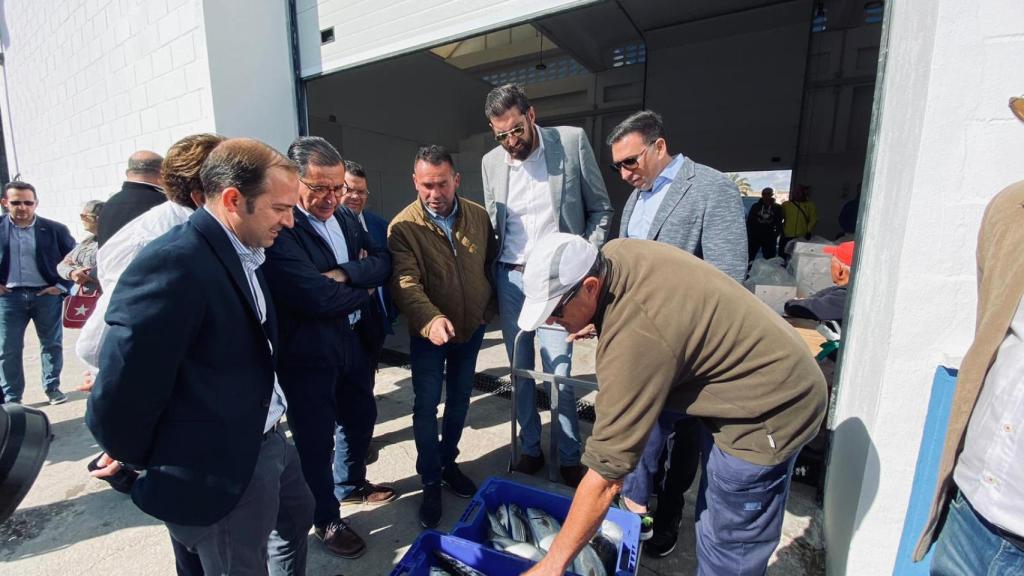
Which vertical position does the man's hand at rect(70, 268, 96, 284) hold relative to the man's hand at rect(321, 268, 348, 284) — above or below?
below

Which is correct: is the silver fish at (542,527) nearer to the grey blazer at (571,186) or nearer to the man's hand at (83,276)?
the grey blazer at (571,186)

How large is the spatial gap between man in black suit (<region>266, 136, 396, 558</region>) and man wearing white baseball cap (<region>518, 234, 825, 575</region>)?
1070 millimetres

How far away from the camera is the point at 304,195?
6.79 ft

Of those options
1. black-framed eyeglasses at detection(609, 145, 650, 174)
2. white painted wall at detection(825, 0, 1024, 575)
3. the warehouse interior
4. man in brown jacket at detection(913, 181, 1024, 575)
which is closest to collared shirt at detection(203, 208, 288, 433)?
black-framed eyeglasses at detection(609, 145, 650, 174)

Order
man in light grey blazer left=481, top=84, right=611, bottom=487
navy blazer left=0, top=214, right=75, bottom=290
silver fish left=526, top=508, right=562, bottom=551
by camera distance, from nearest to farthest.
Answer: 1. silver fish left=526, top=508, right=562, bottom=551
2. man in light grey blazer left=481, top=84, right=611, bottom=487
3. navy blazer left=0, top=214, right=75, bottom=290

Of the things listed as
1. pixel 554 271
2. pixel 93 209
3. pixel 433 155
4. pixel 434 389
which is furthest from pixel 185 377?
pixel 93 209

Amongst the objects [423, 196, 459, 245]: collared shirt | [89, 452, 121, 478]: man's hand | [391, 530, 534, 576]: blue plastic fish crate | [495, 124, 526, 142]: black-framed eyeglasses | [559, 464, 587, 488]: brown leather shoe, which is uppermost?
[495, 124, 526, 142]: black-framed eyeglasses

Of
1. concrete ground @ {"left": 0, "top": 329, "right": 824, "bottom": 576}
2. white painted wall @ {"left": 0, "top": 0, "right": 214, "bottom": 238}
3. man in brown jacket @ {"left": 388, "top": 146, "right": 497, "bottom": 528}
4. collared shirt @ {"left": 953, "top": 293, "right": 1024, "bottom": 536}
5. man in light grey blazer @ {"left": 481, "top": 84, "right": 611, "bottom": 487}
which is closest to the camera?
collared shirt @ {"left": 953, "top": 293, "right": 1024, "bottom": 536}

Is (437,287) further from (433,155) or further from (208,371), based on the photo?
(208,371)

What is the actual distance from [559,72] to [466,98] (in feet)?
9.34

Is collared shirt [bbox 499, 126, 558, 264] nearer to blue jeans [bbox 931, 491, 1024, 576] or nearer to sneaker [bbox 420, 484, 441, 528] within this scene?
sneaker [bbox 420, 484, 441, 528]

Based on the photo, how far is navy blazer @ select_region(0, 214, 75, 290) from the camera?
13.0 ft

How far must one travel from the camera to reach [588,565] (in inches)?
62.3

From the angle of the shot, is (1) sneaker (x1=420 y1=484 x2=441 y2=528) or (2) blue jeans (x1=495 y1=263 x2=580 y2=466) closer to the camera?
(1) sneaker (x1=420 y1=484 x2=441 y2=528)
